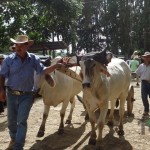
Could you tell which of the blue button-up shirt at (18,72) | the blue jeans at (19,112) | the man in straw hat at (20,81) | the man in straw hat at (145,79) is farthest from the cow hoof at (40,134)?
the man in straw hat at (145,79)

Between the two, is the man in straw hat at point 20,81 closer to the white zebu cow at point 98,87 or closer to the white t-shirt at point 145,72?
the white zebu cow at point 98,87

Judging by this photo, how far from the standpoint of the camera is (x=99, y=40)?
174 ft

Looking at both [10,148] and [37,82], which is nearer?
[10,148]

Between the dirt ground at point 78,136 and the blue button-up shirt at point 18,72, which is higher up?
the blue button-up shirt at point 18,72

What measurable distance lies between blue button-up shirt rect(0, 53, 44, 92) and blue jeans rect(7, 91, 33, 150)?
0.17m

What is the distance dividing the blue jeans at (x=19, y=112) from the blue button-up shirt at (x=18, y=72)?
0.17m

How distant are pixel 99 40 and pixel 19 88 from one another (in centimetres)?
4767

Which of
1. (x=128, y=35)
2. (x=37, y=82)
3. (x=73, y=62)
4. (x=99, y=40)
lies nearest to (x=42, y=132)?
(x=37, y=82)

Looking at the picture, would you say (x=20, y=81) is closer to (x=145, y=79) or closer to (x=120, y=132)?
(x=120, y=132)

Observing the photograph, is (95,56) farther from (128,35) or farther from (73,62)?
(128,35)

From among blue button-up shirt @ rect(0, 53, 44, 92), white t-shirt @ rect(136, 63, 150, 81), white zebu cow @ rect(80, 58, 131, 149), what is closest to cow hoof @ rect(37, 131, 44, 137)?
white zebu cow @ rect(80, 58, 131, 149)

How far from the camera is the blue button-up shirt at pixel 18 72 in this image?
5.86 m

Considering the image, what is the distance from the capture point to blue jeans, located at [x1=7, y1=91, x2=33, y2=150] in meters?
5.81

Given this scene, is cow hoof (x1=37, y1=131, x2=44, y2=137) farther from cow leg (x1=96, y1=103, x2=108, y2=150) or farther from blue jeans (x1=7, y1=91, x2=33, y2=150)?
blue jeans (x1=7, y1=91, x2=33, y2=150)
